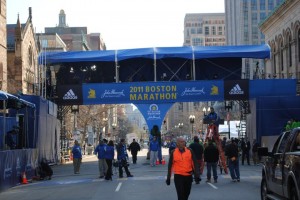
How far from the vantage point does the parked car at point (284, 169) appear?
33.0ft

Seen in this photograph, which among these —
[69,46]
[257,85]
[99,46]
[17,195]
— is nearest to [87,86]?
[257,85]

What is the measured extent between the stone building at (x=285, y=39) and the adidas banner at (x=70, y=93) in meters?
17.2

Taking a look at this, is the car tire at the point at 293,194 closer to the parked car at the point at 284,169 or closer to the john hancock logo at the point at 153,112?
the parked car at the point at 284,169

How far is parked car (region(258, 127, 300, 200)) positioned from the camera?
10067 millimetres

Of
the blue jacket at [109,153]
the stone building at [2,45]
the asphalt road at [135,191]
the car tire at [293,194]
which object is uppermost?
the stone building at [2,45]

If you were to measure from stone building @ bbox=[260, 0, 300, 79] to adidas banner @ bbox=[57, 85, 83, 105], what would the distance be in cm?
1718

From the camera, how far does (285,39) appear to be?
5456 centimetres

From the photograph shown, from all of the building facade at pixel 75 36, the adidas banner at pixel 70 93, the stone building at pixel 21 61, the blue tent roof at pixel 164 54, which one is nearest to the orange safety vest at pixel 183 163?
the adidas banner at pixel 70 93

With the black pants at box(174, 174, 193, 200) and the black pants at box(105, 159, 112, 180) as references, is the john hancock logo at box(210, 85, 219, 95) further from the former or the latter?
the black pants at box(174, 174, 193, 200)

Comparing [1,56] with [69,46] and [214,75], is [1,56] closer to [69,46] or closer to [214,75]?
[214,75]

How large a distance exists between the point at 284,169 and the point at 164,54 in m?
26.1

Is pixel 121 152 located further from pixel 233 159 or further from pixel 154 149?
pixel 154 149

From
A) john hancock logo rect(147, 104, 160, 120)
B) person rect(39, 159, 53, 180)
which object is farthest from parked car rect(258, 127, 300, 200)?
john hancock logo rect(147, 104, 160, 120)

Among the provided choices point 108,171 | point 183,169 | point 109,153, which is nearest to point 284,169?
point 183,169
